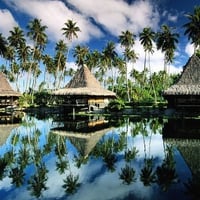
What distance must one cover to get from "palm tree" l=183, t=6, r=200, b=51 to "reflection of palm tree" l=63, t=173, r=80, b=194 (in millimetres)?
37615

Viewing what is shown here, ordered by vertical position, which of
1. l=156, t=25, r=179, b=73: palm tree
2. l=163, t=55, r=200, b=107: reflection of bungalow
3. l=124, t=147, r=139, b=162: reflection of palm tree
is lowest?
l=124, t=147, r=139, b=162: reflection of palm tree

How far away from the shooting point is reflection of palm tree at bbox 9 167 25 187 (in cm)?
870

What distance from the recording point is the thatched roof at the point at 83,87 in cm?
3637

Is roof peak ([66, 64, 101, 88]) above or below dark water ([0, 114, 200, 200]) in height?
above

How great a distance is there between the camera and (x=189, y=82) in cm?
3009

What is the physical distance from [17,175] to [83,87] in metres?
29.6

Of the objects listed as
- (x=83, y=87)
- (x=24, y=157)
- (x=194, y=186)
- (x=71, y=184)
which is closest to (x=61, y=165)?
(x=24, y=157)

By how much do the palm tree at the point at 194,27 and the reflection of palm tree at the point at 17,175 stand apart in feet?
124

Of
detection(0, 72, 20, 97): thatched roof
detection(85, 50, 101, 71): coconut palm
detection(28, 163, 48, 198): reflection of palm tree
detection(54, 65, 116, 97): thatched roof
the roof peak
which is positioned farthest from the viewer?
detection(85, 50, 101, 71): coconut palm

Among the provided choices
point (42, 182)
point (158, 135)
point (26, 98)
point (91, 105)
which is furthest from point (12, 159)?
point (26, 98)

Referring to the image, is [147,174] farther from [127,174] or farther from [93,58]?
[93,58]

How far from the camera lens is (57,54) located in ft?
214

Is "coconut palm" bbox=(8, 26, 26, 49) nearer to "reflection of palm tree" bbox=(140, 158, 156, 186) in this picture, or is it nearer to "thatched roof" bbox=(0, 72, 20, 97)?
"thatched roof" bbox=(0, 72, 20, 97)

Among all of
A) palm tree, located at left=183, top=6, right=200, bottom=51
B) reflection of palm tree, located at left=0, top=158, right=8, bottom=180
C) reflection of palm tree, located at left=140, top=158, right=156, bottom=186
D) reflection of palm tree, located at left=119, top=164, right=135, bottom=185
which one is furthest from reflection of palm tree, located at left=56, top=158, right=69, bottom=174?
palm tree, located at left=183, top=6, right=200, bottom=51
